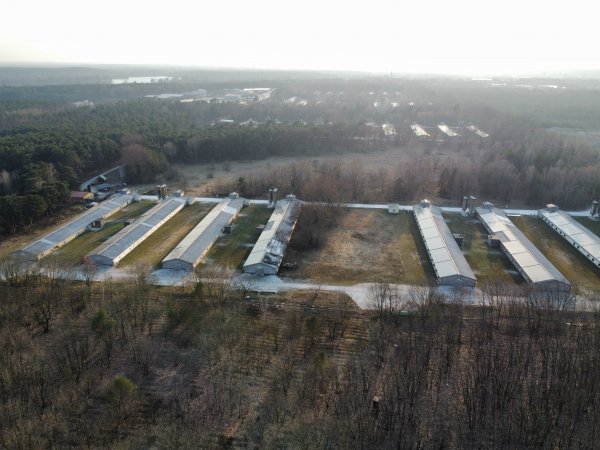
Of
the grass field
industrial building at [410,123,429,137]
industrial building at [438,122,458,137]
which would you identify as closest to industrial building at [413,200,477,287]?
the grass field

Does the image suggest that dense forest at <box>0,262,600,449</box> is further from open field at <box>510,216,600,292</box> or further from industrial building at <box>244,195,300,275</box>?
open field at <box>510,216,600,292</box>

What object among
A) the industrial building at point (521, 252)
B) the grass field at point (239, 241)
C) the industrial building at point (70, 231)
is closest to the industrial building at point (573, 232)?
the industrial building at point (521, 252)

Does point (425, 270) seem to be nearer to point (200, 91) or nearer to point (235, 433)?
point (235, 433)

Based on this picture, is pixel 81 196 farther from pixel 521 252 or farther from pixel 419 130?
pixel 419 130

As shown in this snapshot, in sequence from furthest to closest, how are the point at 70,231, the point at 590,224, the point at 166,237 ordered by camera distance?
the point at 590,224
the point at 166,237
the point at 70,231

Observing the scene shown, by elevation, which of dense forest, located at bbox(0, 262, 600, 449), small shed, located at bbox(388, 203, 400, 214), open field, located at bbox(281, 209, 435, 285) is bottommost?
dense forest, located at bbox(0, 262, 600, 449)

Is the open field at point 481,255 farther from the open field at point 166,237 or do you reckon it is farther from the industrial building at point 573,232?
the open field at point 166,237

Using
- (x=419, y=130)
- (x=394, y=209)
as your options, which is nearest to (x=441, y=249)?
(x=394, y=209)

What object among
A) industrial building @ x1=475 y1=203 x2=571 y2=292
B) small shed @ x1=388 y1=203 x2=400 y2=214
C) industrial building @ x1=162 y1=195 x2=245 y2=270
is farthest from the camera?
small shed @ x1=388 y1=203 x2=400 y2=214

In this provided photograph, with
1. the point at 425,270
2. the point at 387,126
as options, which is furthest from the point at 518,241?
the point at 387,126
